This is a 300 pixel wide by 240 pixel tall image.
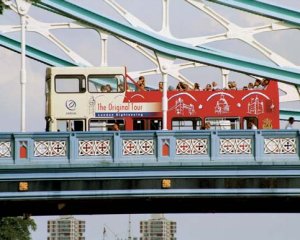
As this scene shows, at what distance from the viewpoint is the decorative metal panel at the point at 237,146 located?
1802 inches

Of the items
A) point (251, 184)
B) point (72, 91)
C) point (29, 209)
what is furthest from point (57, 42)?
point (251, 184)

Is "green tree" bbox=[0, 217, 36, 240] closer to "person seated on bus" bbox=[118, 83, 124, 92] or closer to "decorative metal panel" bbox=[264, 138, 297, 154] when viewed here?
"person seated on bus" bbox=[118, 83, 124, 92]

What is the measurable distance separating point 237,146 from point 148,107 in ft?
31.1

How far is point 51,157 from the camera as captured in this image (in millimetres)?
46031

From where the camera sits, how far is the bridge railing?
4572 centimetres

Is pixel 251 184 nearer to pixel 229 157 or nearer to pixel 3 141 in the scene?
pixel 229 157

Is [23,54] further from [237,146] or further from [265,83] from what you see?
[265,83]

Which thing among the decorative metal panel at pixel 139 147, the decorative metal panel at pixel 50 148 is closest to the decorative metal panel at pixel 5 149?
the decorative metal panel at pixel 50 148

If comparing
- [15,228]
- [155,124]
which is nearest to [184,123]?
[155,124]

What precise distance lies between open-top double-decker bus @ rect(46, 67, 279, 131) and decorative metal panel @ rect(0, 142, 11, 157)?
8329 millimetres

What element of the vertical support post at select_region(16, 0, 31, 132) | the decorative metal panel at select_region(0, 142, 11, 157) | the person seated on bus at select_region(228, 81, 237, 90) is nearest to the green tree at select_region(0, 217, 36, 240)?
the person seated on bus at select_region(228, 81, 237, 90)

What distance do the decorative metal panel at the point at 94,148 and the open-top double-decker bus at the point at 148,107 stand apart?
8.50 metres

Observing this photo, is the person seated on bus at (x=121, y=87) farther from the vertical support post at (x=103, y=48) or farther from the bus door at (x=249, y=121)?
the bus door at (x=249, y=121)

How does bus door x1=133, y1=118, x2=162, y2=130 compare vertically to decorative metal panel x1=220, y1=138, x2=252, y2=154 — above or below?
above
